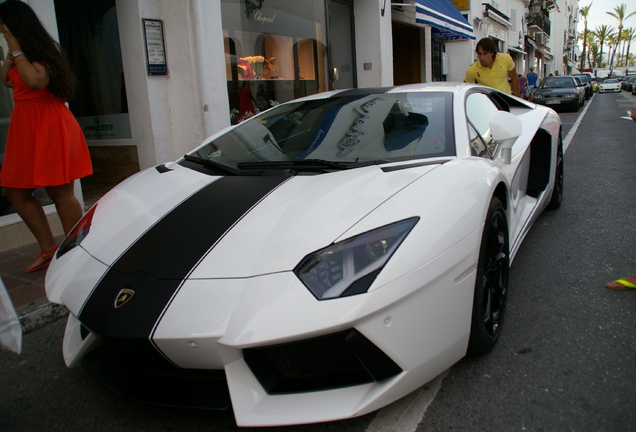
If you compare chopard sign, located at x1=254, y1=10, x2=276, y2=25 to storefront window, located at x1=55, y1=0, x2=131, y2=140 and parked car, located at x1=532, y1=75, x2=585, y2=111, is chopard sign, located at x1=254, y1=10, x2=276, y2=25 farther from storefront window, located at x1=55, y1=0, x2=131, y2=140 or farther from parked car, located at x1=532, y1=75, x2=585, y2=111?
parked car, located at x1=532, y1=75, x2=585, y2=111

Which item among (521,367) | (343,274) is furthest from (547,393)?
(343,274)

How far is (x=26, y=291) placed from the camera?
2.98 metres

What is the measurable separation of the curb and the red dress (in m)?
0.83

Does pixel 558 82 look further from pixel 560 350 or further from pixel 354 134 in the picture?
pixel 560 350

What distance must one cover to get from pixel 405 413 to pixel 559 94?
18649 mm

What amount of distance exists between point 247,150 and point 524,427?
179cm

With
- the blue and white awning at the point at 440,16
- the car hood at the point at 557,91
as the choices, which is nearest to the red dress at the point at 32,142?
the blue and white awning at the point at 440,16

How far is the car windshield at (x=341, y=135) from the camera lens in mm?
2305

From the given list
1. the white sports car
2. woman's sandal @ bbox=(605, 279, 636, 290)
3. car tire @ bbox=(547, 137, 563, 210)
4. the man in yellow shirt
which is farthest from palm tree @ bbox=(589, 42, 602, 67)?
the white sports car

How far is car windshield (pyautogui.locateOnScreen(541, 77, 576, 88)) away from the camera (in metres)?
18.5

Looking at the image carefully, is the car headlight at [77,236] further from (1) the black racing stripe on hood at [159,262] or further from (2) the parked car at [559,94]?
(2) the parked car at [559,94]

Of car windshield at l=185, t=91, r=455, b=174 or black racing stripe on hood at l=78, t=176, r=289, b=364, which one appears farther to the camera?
car windshield at l=185, t=91, r=455, b=174

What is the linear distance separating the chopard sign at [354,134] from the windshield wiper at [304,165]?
137 millimetres

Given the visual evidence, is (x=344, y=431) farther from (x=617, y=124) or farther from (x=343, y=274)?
(x=617, y=124)
